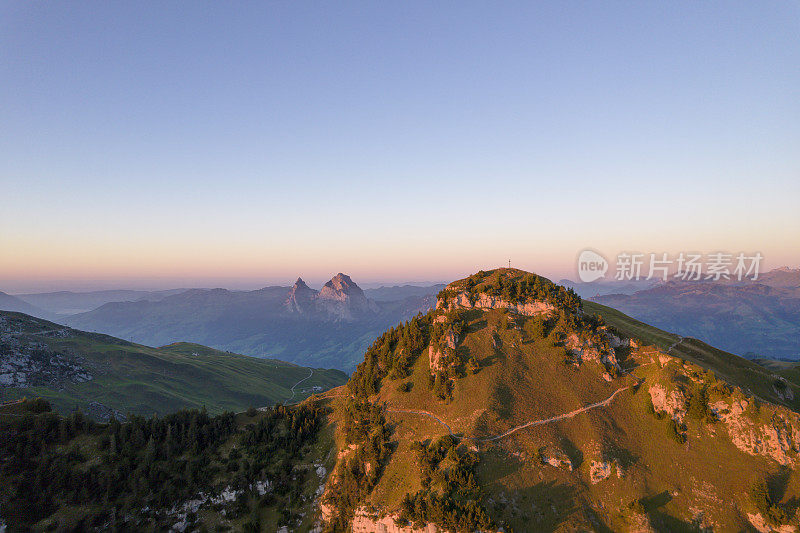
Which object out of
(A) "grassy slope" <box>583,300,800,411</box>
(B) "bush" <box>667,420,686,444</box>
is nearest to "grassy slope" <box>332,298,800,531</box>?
(B) "bush" <box>667,420,686,444</box>

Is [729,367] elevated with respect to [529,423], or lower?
elevated

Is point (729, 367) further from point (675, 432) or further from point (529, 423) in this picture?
point (529, 423)

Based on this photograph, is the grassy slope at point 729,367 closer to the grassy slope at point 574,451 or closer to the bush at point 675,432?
Answer: the grassy slope at point 574,451

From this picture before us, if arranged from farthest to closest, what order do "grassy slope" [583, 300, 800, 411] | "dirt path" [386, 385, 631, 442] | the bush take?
"grassy slope" [583, 300, 800, 411] → "dirt path" [386, 385, 631, 442] → the bush

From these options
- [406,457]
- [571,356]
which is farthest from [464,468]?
[571,356]

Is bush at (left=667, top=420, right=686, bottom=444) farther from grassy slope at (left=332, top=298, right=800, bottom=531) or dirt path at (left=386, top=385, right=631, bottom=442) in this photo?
dirt path at (left=386, top=385, right=631, bottom=442)

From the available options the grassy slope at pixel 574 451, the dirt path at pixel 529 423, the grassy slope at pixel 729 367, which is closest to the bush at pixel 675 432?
the grassy slope at pixel 574 451

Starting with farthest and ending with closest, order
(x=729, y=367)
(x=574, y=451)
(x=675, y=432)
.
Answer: (x=729, y=367) → (x=675, y=432) → (x=574, y=451)

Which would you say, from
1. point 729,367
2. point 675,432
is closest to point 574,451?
point 675,432
